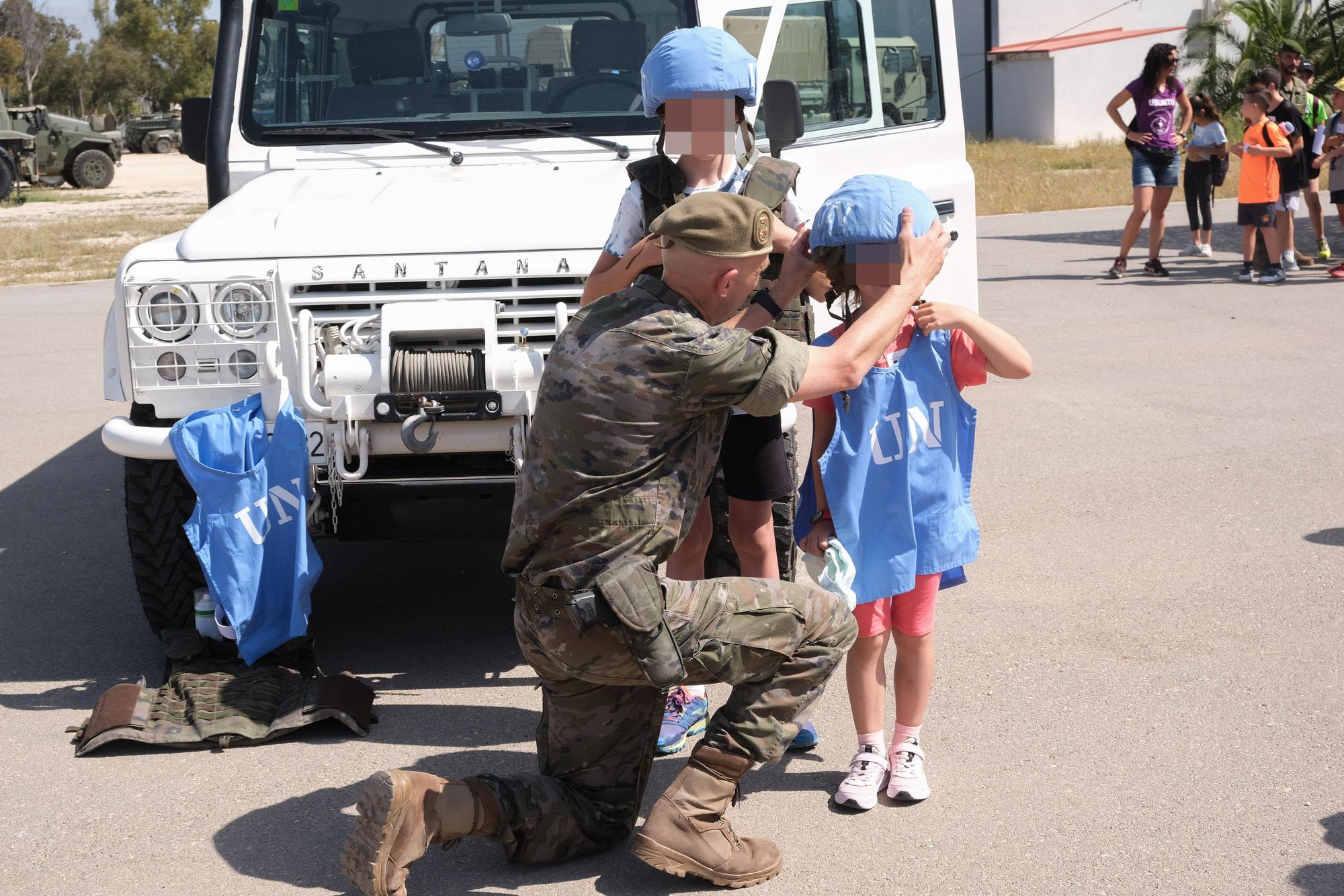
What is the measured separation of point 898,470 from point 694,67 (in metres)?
1.13

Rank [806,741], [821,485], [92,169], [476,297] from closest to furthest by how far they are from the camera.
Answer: [821,485] < [806,741] < [476,297] < [92,169]

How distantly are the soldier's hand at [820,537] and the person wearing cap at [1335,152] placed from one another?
1015 cm

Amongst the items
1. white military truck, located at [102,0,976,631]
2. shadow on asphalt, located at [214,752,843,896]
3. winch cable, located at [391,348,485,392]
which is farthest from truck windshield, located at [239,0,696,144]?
shadow on asphalt, located at [214,752,843,896]

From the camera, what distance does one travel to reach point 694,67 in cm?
353

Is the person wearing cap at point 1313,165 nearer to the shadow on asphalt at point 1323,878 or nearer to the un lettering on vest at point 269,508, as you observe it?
the shadow on asphalt at point 1323,878

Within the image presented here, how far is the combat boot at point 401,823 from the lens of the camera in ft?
9.98

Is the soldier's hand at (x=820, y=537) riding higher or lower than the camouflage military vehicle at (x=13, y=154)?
lower

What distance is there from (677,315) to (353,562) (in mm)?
3325

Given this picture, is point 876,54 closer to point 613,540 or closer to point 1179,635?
point 1179,635

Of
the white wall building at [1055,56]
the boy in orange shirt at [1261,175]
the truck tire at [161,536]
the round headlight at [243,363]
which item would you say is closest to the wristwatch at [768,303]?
the round headlight at [243,363]

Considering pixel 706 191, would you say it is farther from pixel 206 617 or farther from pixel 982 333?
pixel 206 617

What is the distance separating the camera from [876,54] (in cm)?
625

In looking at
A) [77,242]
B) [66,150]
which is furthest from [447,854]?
[66,150]

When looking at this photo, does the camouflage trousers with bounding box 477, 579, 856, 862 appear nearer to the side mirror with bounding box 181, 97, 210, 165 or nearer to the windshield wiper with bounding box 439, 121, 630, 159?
the windshield wiper with bounding box 439, 121, 630, 159
